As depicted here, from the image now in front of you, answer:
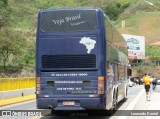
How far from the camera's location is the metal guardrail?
29.5 meters

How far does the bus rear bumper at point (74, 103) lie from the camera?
16.6 m

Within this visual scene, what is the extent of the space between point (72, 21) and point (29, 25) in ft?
310

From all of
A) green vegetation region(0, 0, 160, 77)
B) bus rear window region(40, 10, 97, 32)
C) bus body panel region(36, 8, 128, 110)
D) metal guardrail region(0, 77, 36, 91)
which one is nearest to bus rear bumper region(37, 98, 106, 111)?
bus body panel region(36, 8, 128, 110)

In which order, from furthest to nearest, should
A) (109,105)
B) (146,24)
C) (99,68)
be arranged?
(146,24)
(109,105)
(99,68)

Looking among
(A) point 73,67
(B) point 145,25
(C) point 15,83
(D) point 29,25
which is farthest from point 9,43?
(B) point 145,25

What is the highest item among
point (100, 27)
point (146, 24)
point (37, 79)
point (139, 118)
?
point (146, 24)

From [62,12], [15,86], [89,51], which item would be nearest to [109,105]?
[89,51]

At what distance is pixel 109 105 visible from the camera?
1808 centimetres

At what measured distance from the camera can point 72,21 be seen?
56.4ft

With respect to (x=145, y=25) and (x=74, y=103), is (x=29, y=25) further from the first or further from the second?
(x=74, y=103)

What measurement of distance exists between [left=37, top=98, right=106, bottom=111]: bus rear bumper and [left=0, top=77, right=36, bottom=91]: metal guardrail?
12689 mm

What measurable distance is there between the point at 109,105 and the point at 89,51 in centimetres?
244

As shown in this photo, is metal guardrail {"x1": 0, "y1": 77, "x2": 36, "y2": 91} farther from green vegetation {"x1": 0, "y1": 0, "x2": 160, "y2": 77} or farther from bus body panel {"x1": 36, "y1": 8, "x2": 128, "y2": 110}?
green vegetation {"x1": 0, "y1": 0, "x2": 160, "y2": 77}

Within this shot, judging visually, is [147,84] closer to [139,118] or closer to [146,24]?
[139,118]
